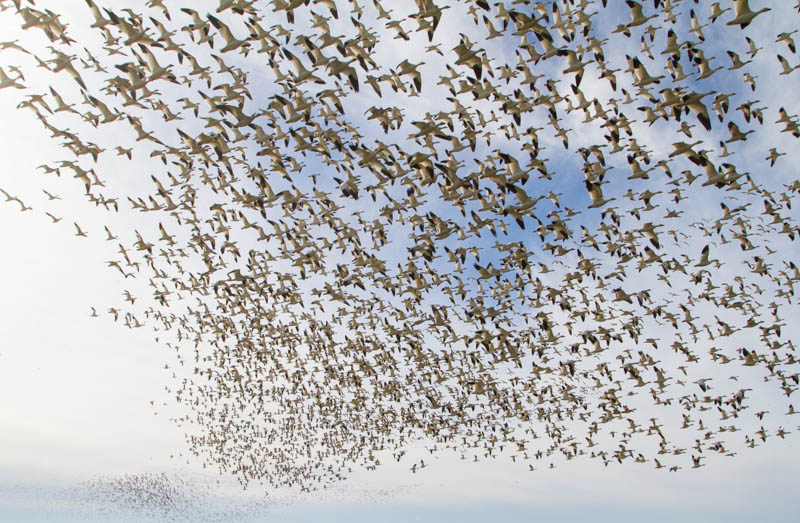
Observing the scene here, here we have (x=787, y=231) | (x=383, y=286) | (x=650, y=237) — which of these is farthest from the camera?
(x=383, y=286)

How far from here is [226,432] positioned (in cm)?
6388

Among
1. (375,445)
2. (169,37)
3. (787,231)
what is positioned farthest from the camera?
(375,445)

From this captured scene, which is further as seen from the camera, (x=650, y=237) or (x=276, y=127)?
(x=650, y=237)

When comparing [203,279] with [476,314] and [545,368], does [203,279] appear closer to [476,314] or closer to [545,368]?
[476,314]

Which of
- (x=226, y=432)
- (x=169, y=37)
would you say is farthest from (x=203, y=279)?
(x=226, y=432)

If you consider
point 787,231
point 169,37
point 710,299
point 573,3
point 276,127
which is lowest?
point 710,299

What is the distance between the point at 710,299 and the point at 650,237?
1074 centimetres

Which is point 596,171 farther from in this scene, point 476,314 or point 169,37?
point 169,37

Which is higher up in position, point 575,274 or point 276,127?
point 276,127

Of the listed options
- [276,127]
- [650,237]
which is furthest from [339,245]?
[650,237]

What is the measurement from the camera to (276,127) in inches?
1115

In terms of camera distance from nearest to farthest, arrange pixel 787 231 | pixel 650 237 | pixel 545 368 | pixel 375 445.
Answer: pixel 650 237, pixel 787 231, pixel 545 368, pixel 375 445

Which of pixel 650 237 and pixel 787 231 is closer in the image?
pixel 650 237

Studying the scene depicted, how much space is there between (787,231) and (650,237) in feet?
32.6
